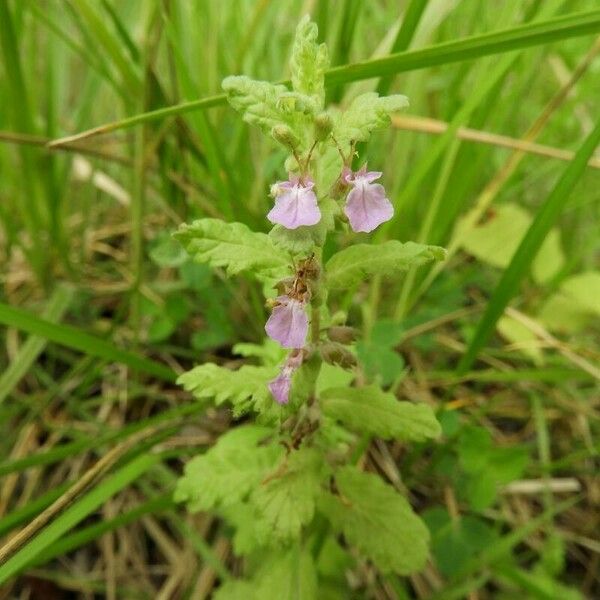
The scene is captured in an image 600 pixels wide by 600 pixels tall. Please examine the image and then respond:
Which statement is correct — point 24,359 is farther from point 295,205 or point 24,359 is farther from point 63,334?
point 295,205

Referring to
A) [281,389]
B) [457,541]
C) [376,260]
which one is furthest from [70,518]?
[457,541]

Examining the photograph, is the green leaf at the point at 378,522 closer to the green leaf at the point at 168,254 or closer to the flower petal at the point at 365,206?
the flower petal at the point at 365,206

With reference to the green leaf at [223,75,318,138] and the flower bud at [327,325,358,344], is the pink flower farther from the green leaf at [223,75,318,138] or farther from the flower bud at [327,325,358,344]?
the green leaf at [223,75,318,138]

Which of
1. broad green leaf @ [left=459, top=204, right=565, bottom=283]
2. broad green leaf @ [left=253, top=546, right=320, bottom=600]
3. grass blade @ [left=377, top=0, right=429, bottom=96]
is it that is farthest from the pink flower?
broad green leaf @ [left=459, top=204, right=565, bottom=283]

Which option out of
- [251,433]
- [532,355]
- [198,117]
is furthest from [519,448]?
[198,117]

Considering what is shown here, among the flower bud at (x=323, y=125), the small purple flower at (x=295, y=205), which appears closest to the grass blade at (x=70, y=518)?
the small purple flower at (x=295, y=205)

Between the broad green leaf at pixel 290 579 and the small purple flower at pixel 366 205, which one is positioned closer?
the small purple flower at pixel 366 205

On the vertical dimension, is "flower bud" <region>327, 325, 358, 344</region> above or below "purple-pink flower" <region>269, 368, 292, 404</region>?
above
